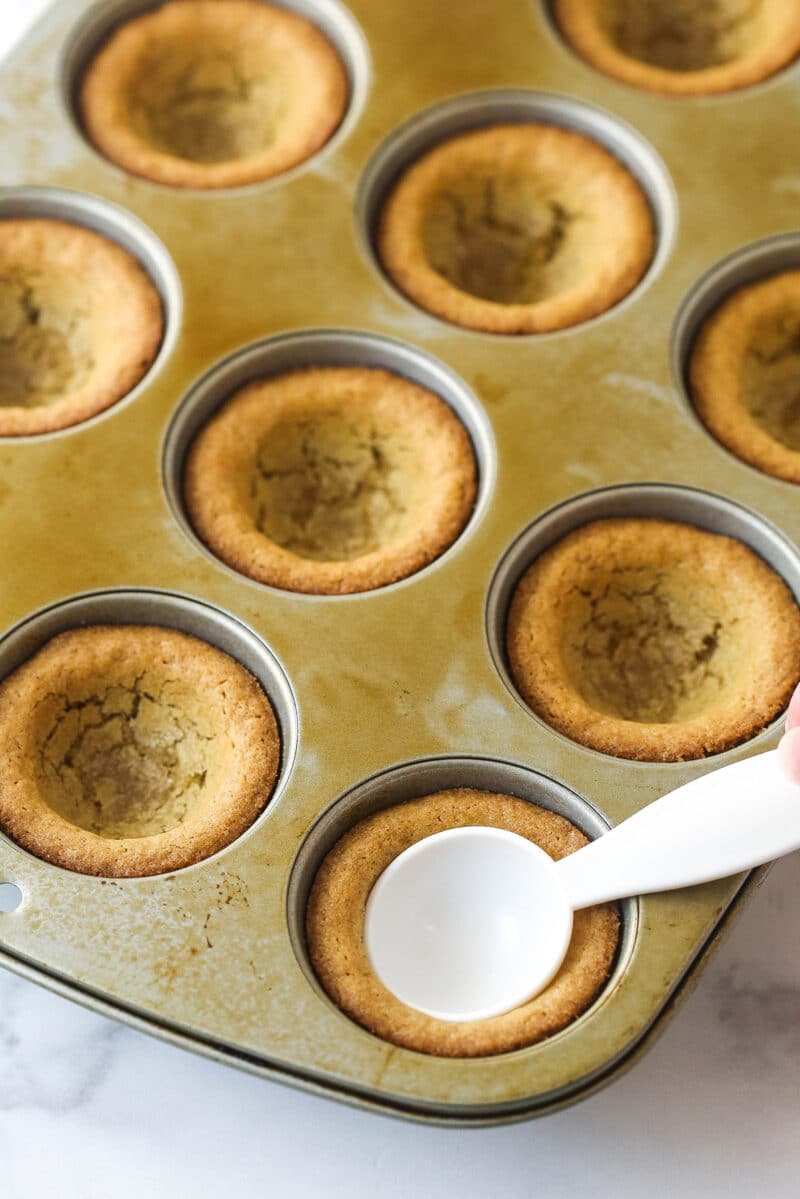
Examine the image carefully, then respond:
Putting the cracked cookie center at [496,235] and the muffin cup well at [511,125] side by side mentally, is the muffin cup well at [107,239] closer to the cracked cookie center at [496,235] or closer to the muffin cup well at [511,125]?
the muffin cup well at [511,125]

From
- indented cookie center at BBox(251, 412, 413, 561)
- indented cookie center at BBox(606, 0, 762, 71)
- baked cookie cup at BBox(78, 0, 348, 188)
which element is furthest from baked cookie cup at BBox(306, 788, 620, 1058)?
indented cookie center at BBox(606, 0, 762, 71)

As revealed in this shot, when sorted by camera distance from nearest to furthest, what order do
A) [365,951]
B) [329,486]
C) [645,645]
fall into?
[365,951] < [645,645] < [329,486]

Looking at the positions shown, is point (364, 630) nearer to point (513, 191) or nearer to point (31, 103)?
point (513, 191)

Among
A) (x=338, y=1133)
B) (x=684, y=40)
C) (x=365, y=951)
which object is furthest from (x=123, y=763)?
(x=684, y=40)

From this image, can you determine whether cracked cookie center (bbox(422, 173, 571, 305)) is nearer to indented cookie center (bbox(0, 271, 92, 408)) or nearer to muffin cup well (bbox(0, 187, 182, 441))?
muffin cup well (bbox(0, 187, 182, 441))

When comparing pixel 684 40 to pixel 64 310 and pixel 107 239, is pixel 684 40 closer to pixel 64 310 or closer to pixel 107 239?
pixel 107 239

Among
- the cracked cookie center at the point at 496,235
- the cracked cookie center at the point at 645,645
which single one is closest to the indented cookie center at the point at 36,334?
the cracked cookie center at the point at 496,235

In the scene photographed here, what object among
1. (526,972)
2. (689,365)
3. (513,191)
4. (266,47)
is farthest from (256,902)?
(266,47)
